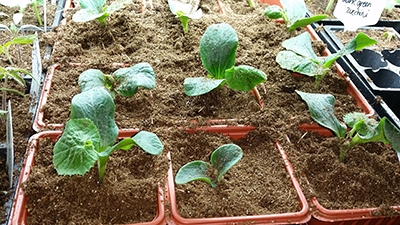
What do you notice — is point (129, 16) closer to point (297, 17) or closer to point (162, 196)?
point (297, 17)

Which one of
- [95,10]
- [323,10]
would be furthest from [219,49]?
[323,10]

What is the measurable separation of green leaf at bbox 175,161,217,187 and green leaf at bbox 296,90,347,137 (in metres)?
0.41

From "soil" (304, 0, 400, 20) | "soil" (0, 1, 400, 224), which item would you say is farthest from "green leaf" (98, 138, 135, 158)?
"soil" (304, 0, 400, 20)

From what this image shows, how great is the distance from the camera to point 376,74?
1.51 m

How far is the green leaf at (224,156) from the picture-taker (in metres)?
0.95

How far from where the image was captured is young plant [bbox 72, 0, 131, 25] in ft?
4.58

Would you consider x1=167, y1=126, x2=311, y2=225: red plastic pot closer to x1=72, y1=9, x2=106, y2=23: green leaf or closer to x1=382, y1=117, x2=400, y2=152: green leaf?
x1=382, y1=117, x2=400, y2=152: green leaf

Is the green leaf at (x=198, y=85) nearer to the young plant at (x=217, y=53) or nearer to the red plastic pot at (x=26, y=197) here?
the young plant at (x=217, y=53)

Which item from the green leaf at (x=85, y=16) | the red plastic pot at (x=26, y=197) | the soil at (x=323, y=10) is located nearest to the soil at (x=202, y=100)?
the red plastic pot at (x=26, y=197)

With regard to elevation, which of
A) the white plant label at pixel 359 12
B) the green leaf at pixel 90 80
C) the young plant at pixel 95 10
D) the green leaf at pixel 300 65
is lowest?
the green leaf at pixel 90 80

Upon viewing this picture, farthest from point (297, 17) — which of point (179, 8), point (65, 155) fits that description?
point (65, 155)

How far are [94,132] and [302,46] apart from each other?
91 cm

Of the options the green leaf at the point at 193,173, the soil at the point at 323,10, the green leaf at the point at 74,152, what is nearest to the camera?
the green leaf at the point at 74,152

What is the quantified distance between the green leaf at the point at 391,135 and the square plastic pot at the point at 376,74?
0.30 m
